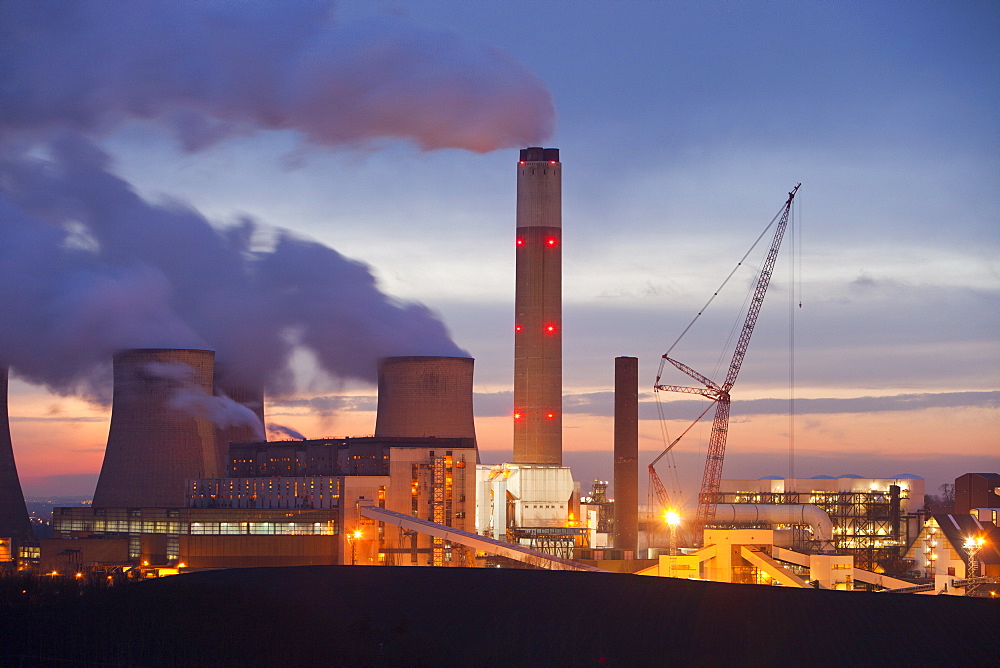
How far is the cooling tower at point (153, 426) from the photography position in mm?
53375

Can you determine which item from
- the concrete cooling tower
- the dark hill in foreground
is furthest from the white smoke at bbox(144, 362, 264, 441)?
the dark hill in foreground

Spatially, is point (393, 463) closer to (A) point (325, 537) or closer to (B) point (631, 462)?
(A) point (325, 537)

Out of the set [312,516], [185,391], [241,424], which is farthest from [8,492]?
[312,516]

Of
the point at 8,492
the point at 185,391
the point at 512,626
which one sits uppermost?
the point at 185,391

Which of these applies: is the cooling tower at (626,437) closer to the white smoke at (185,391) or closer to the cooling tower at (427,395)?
the cooling tower at (427,395)

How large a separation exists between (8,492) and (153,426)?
7.91m

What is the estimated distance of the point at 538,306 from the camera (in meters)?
63.5

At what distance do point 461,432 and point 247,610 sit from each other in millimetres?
25300

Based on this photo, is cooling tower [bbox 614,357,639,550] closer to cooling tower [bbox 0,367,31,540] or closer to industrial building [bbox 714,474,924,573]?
industrial building [bbox 714,474,924,573]

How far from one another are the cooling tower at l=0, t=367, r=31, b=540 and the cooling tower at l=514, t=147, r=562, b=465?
2342 cm

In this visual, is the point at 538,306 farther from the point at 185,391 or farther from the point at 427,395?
the point at 185,391

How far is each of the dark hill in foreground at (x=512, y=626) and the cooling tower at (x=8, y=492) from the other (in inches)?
826

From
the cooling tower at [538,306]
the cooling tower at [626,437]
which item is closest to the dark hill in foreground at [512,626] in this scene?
the cooling tower at [538,306]

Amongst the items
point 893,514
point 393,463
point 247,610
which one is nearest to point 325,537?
point 393,463
